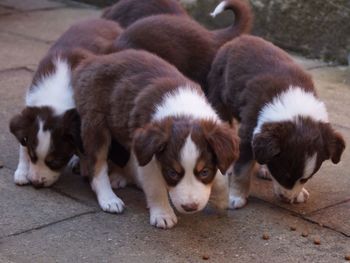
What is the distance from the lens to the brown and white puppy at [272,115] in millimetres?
5004

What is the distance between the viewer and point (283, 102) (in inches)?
207

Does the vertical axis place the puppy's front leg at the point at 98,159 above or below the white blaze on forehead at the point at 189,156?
below

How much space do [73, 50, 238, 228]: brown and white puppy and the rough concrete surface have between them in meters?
0.14

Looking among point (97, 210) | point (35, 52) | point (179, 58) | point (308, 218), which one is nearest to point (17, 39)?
point (35, 52)

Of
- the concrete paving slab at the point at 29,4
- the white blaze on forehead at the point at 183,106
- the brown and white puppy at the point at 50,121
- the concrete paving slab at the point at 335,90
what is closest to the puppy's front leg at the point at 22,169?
the brown and white puppy at the point at 50,121

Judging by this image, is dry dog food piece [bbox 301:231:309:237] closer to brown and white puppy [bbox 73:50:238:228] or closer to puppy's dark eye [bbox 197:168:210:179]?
brown and white puppy [bbox 73:50:238:228]

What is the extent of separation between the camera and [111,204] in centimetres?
525

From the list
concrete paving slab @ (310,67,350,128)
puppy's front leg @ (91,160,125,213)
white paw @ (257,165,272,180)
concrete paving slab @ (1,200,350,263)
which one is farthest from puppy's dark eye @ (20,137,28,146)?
concrete paving slab @ (310,67,350,128)

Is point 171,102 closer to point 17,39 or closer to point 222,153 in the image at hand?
point 222,153

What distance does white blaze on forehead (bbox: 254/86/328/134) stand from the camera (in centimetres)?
518

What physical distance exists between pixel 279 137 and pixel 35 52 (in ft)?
15.2

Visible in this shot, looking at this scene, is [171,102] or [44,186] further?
[44,186]

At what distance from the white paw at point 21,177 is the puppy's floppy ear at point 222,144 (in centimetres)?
153

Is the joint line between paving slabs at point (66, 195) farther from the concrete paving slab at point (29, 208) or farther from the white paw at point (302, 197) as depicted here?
the white paw at point (302, 197)
